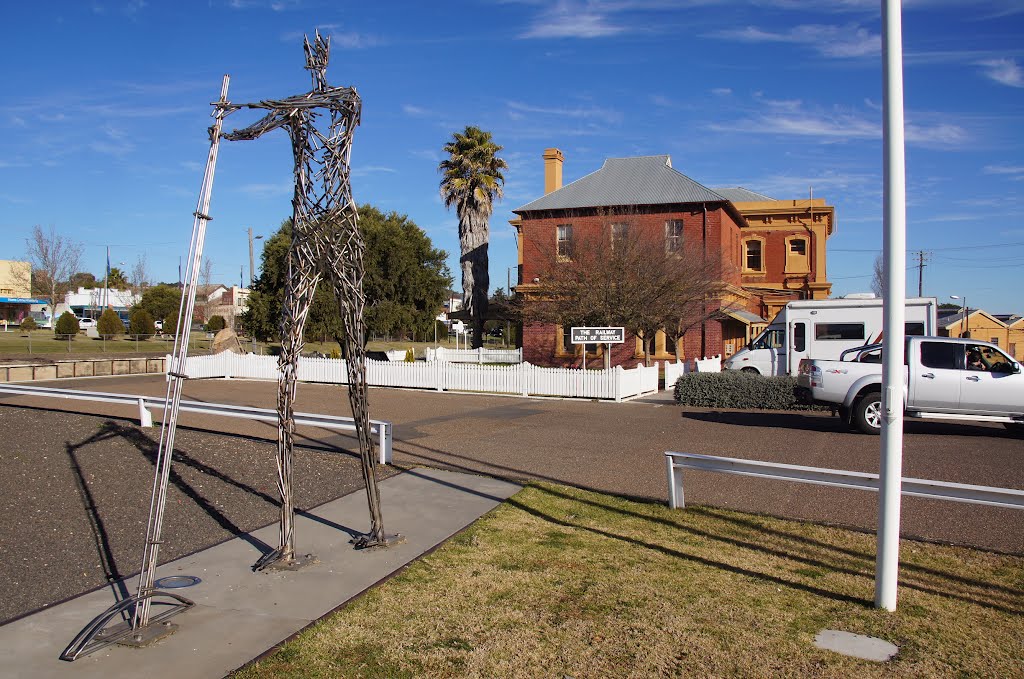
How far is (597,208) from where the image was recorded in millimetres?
33188

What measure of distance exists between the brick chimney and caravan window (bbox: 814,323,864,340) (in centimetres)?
1777

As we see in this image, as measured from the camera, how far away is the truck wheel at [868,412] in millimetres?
13805

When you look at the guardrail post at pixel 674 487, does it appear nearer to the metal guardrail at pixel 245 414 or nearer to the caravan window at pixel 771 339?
the metal guardrail at pixel 245 414

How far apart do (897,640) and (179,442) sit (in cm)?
906

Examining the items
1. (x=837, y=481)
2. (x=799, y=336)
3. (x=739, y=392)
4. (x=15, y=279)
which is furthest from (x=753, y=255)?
(x=15, y=279)

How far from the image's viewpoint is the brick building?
32.2m

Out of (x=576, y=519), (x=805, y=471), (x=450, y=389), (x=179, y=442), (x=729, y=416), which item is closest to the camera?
(x=805, y=471)

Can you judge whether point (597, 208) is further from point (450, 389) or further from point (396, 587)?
point (396, 587)

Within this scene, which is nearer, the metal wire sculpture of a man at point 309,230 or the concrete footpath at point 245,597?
the concrete footpath at point 245,597

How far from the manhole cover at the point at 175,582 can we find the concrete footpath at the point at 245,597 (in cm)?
7

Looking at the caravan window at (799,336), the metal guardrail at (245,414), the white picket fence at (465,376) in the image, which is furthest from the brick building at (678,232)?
the metal guardrail at (245,414)

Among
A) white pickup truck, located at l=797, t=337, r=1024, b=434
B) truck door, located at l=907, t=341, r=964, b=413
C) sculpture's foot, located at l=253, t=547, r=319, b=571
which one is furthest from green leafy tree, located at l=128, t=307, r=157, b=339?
sculpture's foot, located at l=253, t=547, r=319, b=571

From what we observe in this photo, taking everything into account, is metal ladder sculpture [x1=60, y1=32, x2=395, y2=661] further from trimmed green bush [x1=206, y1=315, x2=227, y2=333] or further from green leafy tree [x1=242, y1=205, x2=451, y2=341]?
trimmed green bush [x1=206, y1=315, x2=227, y2=333]

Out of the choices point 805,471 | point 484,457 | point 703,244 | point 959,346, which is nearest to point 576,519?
point 805,471
